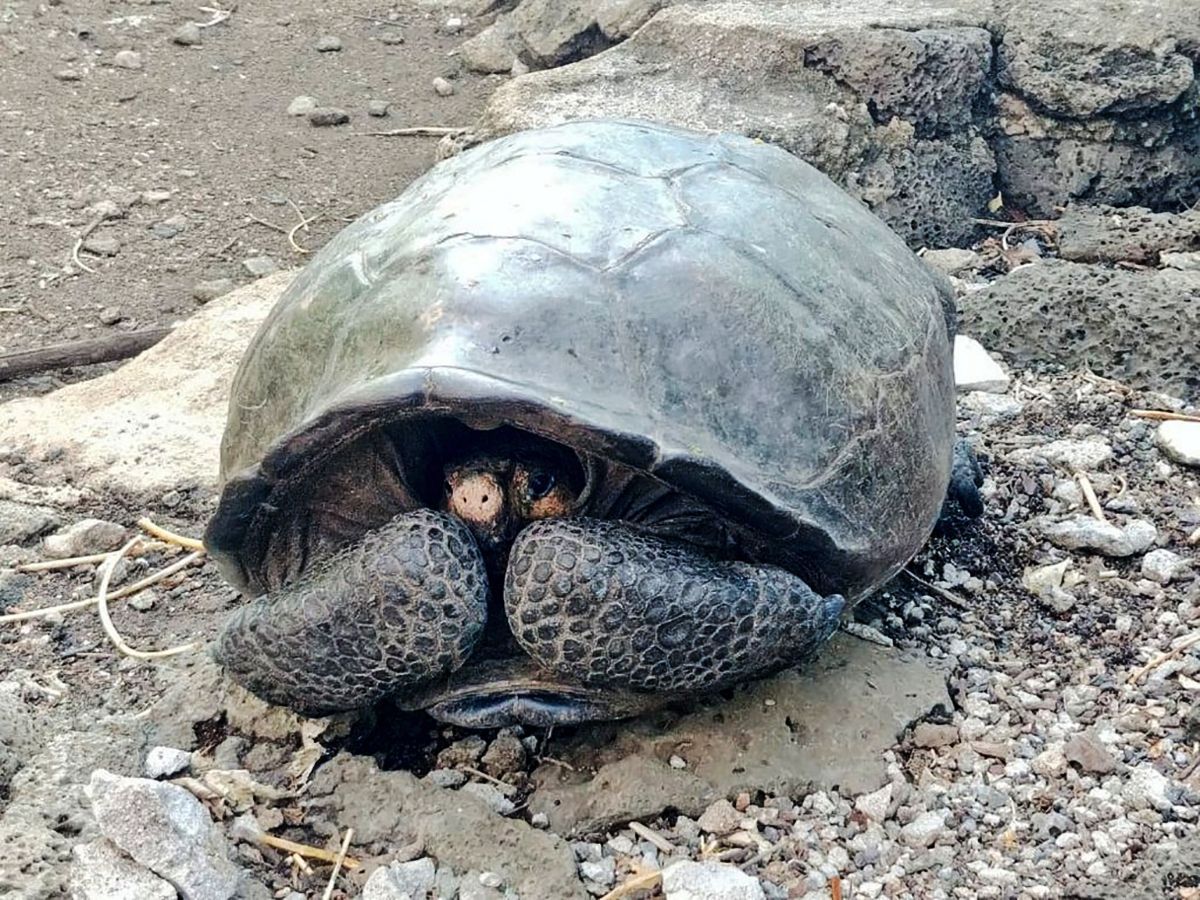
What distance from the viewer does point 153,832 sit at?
206 centimetres

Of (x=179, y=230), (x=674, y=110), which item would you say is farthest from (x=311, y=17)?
(x=674, y=110)

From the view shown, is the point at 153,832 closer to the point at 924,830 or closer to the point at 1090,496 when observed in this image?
the point at 924,830

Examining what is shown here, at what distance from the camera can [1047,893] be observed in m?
2.10

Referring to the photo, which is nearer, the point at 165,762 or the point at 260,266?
the point at 165,762

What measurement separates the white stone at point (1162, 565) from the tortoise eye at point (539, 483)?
1235 mm

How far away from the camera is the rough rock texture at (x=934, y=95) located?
4.77 meters

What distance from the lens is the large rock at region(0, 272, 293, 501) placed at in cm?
364

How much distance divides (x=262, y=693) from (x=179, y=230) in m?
3.26

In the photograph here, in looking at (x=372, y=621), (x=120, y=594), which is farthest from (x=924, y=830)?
(x=120, y=594)

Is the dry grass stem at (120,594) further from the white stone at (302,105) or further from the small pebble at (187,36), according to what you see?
the small pebble at (187,36)

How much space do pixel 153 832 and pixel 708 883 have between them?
75 centimetres

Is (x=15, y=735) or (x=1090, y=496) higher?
(x=15, y=735)

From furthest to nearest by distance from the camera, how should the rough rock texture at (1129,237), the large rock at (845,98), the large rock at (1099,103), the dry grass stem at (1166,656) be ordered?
the large rock at (1099,103) → the large rock at (845,98) → the rough rock texture at (1129,237) → the dry grass stem at (1166,656)

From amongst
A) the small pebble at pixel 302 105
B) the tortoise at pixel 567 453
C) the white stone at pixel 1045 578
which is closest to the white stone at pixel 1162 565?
the white stone at pixel 1045 578
